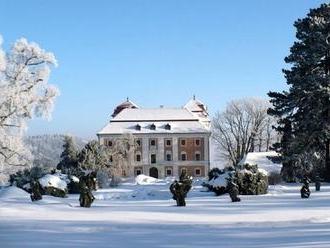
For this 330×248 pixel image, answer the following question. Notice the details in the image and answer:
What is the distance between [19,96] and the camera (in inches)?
1344

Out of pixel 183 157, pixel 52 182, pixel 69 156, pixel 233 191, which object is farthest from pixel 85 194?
pixel 183 157

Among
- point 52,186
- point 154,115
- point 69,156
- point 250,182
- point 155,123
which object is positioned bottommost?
point 52,186

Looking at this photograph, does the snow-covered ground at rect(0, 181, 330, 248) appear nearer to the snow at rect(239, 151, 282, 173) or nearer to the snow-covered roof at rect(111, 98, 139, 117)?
the snow at rect(239, 151, 282, 173)

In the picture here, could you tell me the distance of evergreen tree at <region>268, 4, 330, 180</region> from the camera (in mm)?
38281

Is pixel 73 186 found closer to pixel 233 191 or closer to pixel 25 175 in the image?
pixel 25 175

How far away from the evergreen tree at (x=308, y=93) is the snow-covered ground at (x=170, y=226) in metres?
17.4

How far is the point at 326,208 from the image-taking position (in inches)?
800

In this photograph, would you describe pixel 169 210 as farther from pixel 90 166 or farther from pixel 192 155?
pixel 192 155

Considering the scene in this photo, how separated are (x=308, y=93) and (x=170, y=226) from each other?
81.2 ft

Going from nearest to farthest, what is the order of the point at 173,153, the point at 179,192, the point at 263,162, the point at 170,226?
the point at 170,226, the point at 179,192, the point at 263,162, the point at 173,153

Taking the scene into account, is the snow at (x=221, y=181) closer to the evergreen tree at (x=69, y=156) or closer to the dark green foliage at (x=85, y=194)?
the dark green foliage at (x=85, y=194)

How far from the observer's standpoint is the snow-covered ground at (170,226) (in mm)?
12938

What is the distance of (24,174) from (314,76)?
77.8ft

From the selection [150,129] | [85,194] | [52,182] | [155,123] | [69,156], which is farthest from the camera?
[155,123]
